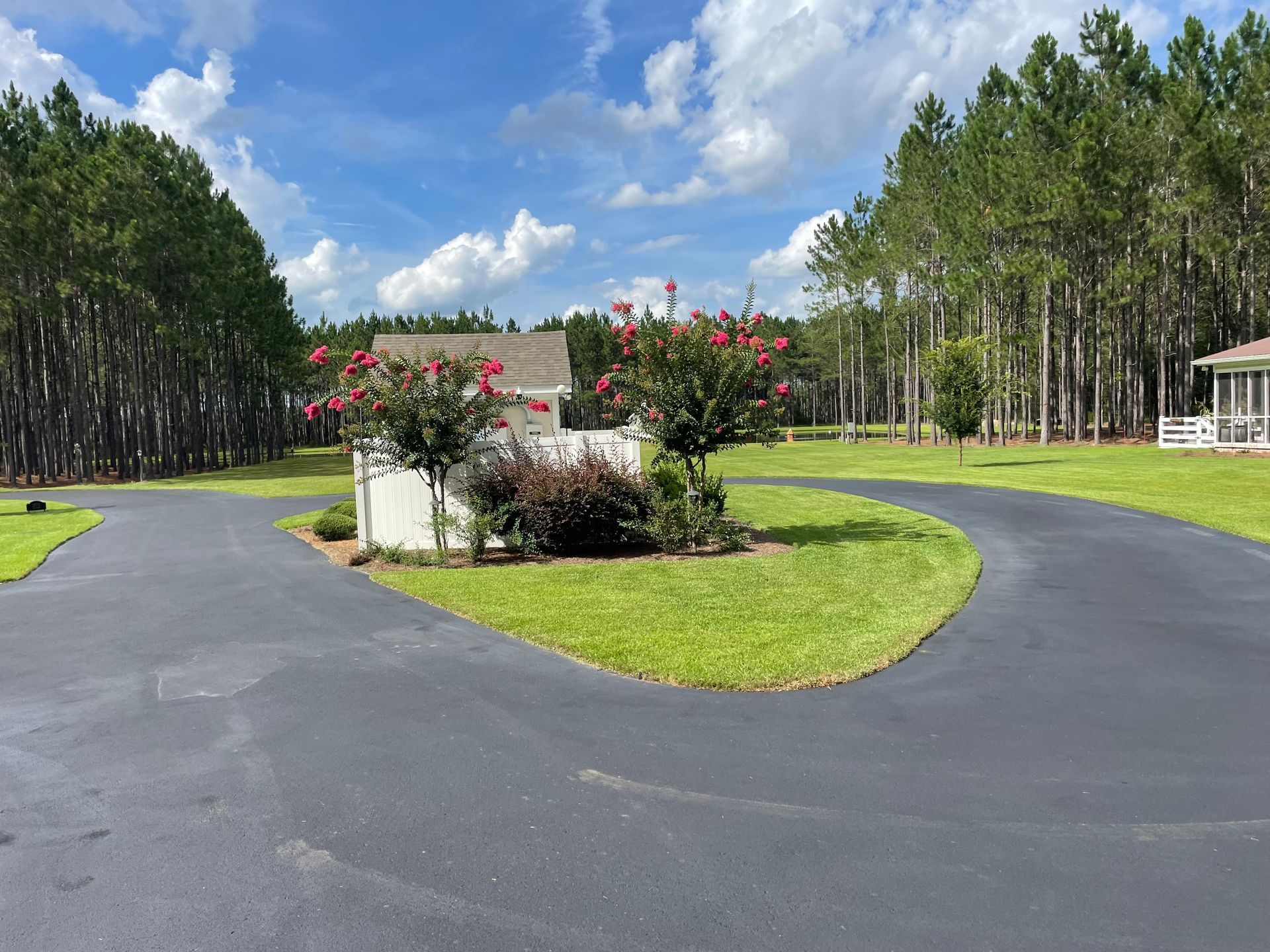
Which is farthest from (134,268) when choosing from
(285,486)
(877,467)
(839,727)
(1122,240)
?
(1122,240)

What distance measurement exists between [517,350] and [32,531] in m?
17.4

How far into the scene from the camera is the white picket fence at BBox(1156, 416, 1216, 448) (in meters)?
30.1

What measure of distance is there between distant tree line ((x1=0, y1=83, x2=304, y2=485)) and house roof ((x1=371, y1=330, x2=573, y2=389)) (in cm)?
1308

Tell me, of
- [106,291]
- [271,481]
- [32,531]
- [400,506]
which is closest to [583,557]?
[400,506]

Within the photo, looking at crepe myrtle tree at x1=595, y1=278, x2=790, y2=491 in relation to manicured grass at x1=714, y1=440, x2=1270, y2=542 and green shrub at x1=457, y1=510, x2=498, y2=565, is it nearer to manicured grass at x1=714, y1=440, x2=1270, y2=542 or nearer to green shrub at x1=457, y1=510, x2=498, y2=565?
green shrub at x1=457, y1=510, x2=498, y2=565

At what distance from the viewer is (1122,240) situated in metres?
36.2

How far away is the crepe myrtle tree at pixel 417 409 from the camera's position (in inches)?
442

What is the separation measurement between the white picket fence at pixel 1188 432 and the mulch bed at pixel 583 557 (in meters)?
26.6

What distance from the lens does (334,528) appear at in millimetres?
14336

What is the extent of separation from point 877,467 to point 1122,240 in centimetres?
1913

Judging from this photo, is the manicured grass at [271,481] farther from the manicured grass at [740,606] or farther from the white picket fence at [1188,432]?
the white picket fence at [1188,432]

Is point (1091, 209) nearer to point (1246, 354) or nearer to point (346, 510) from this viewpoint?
point (1246, 354)

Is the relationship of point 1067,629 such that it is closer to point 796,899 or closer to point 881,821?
point 881,821

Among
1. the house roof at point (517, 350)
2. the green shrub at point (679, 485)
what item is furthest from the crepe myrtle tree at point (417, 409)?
the house roof at point (517, 350)
